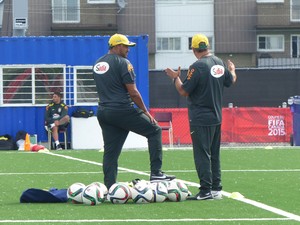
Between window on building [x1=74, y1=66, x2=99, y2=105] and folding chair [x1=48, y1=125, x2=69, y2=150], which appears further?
window on building [x1=74, y1=66, x2=99, y2=105]

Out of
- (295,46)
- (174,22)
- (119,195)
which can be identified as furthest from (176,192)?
(295,46)

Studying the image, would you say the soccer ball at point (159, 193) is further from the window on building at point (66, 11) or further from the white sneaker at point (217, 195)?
the window on building at point (66, 11)

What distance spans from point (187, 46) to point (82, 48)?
117ft

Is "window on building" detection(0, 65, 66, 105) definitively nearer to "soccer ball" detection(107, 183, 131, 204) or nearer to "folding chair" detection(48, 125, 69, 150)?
"folding chair" detection(48, 125, 69, 150)

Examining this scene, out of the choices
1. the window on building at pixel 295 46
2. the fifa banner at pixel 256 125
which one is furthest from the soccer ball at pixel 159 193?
the window on building at pixel 295 46

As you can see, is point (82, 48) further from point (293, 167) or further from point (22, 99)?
point (293, 167)

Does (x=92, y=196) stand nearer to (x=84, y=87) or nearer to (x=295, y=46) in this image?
(x=84, y=87)

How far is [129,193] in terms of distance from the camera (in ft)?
38.6

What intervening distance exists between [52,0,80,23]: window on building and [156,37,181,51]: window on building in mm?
5272

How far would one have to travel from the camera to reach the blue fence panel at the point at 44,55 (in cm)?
2852

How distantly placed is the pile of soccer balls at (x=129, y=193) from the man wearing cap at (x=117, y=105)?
752 millimetres

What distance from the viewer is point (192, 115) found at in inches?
478

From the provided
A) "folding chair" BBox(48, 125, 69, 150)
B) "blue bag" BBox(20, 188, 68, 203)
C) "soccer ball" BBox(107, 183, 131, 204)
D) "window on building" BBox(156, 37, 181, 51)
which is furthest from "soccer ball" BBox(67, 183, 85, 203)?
"window on building" BBox(156, 37, 181, 51)

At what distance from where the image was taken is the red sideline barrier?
31.8m
